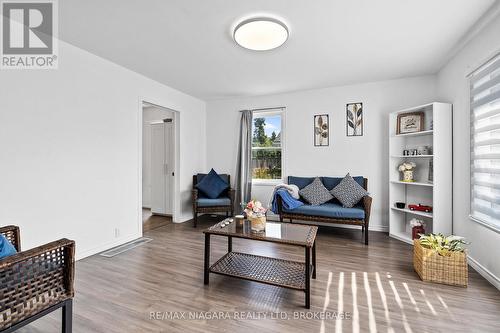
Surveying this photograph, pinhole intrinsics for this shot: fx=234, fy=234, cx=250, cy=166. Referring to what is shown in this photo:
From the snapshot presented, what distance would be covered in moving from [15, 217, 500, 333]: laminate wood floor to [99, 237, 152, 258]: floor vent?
13 cm

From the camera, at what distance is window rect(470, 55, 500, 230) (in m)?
2.16

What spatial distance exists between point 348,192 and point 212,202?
2.29m

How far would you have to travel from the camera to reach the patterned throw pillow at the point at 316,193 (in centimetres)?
374

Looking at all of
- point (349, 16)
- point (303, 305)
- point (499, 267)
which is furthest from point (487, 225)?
point (349, 16)

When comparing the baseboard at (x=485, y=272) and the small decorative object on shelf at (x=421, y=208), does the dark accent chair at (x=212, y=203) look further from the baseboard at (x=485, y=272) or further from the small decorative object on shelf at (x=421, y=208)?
the baseboard at (x=485, y=272)

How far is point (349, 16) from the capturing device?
7.03 ft

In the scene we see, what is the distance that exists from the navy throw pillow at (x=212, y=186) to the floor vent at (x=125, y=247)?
131cm

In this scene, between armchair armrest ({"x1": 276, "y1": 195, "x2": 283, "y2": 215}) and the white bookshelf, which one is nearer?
the white bookshelf

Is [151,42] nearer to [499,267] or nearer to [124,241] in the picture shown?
[124,241]

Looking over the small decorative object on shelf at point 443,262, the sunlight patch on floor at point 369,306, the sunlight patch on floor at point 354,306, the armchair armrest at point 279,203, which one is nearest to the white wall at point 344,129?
the armchair armrest at point 279,203

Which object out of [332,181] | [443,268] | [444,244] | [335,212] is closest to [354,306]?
[443,268]

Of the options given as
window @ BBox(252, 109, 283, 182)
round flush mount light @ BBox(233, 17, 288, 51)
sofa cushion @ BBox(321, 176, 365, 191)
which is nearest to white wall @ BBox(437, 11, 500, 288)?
sofa cushion @ BBox(321, 176, 365, 191)

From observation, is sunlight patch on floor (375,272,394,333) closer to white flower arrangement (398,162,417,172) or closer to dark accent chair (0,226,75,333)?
white flower arrangement (398,162,417,172)

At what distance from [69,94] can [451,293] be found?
170 inches
